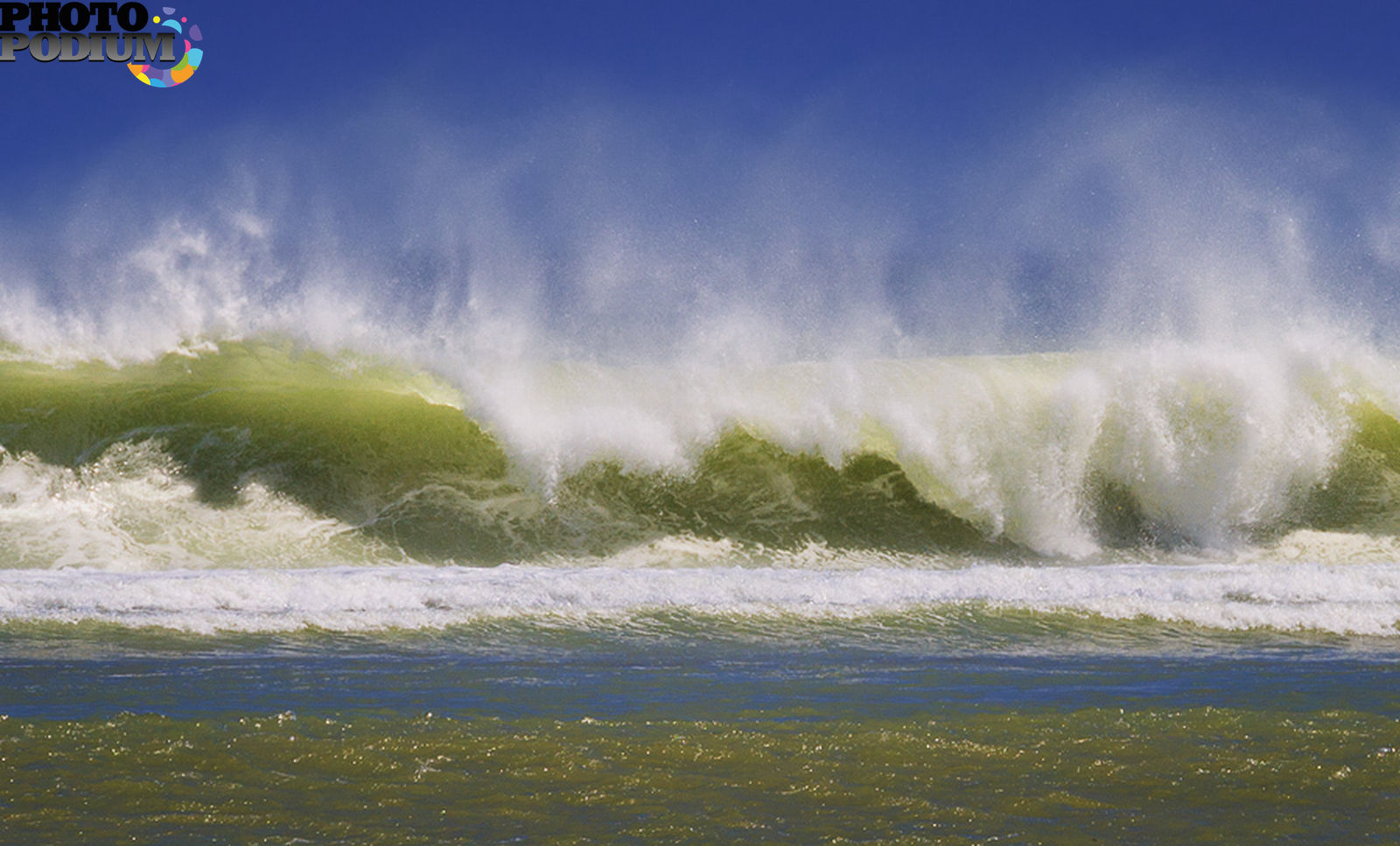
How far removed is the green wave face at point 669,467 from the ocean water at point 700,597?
1.6 inches

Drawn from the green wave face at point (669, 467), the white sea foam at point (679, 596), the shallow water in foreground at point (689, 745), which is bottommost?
the shallow water in foreground at point (689, 745)

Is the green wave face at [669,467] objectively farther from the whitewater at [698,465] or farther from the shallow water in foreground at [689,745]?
the shallow water in foreground at [689,745]

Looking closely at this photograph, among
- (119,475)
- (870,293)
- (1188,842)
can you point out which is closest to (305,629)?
(1188,842)

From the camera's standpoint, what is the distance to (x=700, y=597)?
7055 mm

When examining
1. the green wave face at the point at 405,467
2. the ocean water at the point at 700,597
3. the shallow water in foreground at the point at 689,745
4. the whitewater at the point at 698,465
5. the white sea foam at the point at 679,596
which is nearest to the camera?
the shallow water in foreground at the point at 689,745

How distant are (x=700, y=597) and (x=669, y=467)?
135 inches

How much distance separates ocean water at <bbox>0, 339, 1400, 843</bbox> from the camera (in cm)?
290

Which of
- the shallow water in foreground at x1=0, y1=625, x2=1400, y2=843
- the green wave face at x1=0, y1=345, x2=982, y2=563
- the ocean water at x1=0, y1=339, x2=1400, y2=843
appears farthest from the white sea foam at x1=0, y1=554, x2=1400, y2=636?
the green wave face at x1=0, y1=345, x2=982, y2=563

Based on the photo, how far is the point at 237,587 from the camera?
21.8ft

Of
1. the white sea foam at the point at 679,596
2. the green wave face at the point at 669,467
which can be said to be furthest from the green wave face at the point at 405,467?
the white sea foam at the point at 679,596

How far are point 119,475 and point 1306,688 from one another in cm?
1005

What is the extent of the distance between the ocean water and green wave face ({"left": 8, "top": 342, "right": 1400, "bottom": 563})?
42 millimetres

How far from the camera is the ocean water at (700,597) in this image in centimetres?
290

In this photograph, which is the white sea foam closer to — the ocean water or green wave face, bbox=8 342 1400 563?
the ocean water
